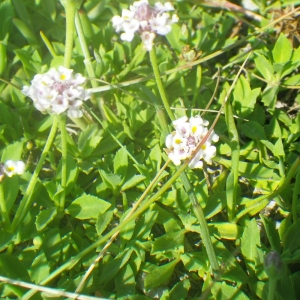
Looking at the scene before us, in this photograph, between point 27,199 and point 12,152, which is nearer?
point 27,199

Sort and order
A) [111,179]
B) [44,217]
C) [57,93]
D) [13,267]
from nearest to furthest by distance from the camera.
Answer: [57,93] < [13,267] < [44,217] < [111,179]

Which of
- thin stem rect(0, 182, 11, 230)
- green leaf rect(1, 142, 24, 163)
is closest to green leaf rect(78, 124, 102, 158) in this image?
green leaf rect(1, 142, 24, 163)

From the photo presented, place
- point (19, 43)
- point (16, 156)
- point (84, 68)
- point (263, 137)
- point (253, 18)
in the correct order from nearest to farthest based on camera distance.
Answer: point (16, 156), point (263, 137), point (84, 68), point (19, 43), point (253, 18)

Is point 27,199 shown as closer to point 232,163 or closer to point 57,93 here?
point 57,93

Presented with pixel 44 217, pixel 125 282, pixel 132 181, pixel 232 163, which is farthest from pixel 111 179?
pixel 232 163

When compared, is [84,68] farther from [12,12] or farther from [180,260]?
[180,260]

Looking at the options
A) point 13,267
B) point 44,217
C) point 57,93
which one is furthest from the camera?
point 44,217

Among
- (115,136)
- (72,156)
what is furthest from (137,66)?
(72,156)

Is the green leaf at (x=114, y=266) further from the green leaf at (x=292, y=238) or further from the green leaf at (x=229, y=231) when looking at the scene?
the green leaf at (x=292, y=238)
